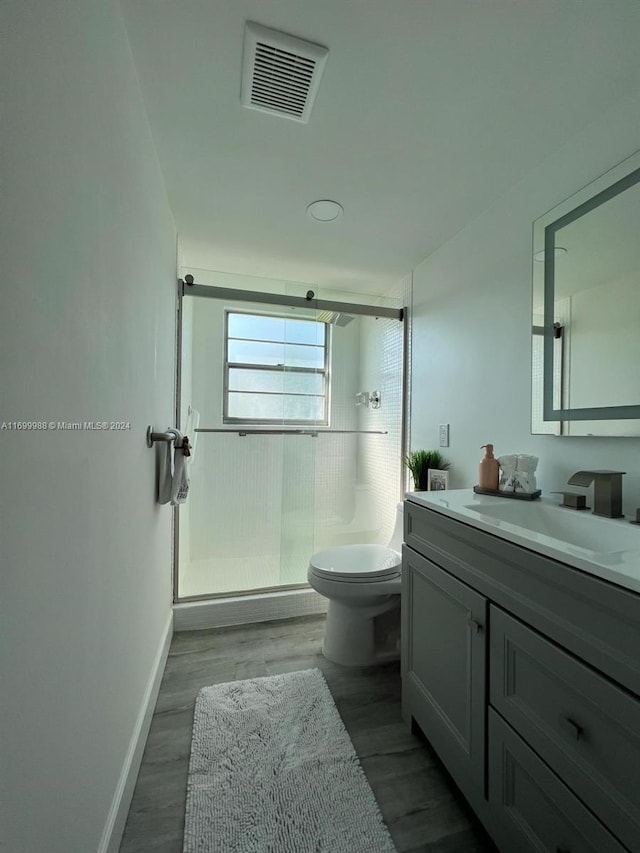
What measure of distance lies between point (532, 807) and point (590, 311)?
1.43 meters

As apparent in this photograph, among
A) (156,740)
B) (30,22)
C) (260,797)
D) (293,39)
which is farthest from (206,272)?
(260,797)

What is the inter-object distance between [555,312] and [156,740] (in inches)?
86.8

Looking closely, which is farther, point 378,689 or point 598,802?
point 378,689

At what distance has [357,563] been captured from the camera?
1.77 metres

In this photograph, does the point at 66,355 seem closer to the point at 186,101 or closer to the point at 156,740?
the point at 186,101

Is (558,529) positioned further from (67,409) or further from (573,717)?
(67,409)

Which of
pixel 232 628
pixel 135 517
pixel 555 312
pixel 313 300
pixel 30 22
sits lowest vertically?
pixel 232 628

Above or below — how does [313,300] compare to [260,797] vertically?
above

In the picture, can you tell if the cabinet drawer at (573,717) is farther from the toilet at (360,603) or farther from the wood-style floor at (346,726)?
the toilet at (360,603)

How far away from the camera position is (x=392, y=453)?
2.44 m

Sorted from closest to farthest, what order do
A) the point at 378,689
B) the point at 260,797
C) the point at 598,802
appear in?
the point at 598,802
the point at 260,797
the point at 378,689

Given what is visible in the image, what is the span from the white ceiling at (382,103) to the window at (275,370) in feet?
2.24

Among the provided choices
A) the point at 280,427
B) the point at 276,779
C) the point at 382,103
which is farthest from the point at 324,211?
the point at 276,779

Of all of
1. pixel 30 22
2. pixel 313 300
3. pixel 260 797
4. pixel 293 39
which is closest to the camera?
pixel 30 22
